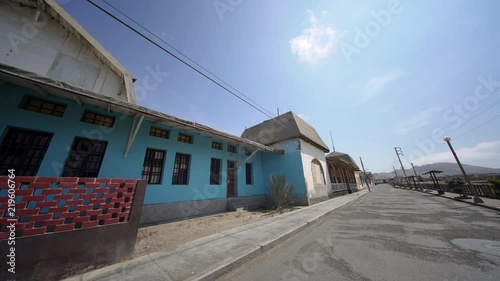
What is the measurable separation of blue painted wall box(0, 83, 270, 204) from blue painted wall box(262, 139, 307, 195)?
4.79 meters

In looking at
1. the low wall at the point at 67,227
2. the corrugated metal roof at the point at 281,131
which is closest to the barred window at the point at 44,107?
the low wall at the point at 67,227

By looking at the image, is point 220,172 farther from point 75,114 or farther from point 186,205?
point 75,114

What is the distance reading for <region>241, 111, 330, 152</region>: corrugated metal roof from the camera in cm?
1429

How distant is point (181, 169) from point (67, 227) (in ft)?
19.7

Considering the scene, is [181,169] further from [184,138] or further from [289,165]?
[289,165]

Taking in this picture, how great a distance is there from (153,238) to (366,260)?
20.3ft

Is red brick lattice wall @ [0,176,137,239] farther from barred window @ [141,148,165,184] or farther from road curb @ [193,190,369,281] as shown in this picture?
barred window @ [141,148,165,184]

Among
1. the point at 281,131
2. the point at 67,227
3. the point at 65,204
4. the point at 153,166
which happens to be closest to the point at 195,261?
the point at 67,227

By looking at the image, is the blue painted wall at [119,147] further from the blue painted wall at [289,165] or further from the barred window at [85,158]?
the blue painted wall at [289,165]

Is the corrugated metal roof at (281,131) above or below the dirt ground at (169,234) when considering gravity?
above

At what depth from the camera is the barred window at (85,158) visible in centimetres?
612

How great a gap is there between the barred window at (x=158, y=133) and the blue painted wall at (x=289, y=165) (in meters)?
9.00

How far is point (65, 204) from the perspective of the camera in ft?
10.7

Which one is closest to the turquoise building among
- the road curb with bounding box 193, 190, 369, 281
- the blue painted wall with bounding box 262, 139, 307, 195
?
the blue painted wall with bounding box 262, 139, 307, 195
